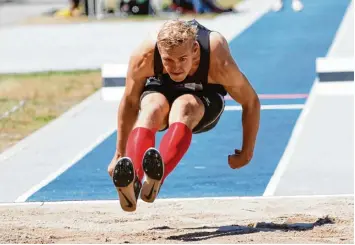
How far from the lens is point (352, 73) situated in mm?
16297

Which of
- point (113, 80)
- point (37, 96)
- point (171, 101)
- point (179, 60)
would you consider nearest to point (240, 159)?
point (171, 101)

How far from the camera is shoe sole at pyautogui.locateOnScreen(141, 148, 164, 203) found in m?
7.57

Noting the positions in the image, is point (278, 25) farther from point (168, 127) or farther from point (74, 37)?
point (168, 127)

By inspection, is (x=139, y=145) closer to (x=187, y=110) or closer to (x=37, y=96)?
(x=187, y=110)

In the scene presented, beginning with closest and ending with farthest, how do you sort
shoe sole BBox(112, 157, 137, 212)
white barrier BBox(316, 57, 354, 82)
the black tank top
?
shoe sole BBox(112, 157, 137, 212), the black tank top, white barrier BBox(316, 57, 354, 82)

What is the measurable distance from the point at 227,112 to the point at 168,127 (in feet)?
23.2

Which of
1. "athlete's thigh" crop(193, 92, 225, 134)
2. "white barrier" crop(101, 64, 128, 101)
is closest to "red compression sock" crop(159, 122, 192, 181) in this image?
"athlete's thigh" crop(193, 92, 225, 134)

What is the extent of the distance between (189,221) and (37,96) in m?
8.16

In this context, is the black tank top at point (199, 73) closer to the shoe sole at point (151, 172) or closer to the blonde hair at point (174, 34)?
the blonde hair at point (174, 34)

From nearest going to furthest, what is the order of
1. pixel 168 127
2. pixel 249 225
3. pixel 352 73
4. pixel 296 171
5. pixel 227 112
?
pixel 168 127 < pixel 249 225 < pixel 296 171 < pixel 227 112 < pixel 352 73

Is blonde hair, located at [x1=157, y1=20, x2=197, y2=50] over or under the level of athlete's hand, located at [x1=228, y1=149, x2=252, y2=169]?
over

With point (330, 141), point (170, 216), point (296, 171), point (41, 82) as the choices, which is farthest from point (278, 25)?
point (170, 216)

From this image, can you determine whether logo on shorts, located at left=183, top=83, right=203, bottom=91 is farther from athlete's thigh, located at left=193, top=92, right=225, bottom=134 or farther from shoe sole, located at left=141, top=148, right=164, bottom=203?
shoe sole, located at left=141, top=148, right=164, bottom=203

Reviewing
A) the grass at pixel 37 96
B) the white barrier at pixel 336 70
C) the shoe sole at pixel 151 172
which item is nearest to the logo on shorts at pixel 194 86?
the shoe sole at pixel 151 172
